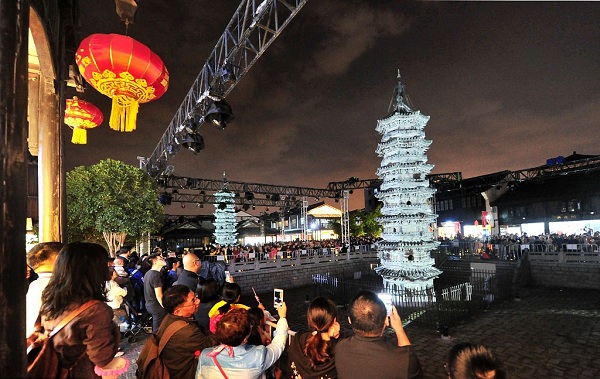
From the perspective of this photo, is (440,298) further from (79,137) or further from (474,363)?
(79,137)

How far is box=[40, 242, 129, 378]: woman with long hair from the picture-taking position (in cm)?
194

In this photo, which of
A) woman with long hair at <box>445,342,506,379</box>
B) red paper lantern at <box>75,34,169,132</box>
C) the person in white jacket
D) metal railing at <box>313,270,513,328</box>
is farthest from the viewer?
metal railing at <box>313,270,513,328</box>

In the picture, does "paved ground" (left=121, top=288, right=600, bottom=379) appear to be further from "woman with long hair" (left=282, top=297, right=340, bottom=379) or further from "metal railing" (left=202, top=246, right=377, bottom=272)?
"metal railing" (left=202, top=246, right=377, bottom=272)

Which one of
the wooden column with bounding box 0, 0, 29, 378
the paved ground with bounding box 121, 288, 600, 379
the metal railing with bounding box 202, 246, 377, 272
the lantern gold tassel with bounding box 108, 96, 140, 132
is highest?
the lantern gold tassel with bounding box 108, 96, 140, 132

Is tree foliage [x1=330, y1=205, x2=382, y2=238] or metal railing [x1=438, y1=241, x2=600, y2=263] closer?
metal railing [x1=438, y1=241, x2=600, y2=263]

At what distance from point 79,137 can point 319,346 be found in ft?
21.8

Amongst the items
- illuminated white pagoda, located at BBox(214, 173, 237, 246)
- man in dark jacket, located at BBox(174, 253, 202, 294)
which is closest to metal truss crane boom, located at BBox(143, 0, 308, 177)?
man in dark jacket, located at BBox(174, 253, 202, 294)

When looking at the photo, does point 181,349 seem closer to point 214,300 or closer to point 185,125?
point 214,300

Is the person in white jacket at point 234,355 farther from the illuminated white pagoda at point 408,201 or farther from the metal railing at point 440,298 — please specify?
the illuminated white pagoda at point 408,201

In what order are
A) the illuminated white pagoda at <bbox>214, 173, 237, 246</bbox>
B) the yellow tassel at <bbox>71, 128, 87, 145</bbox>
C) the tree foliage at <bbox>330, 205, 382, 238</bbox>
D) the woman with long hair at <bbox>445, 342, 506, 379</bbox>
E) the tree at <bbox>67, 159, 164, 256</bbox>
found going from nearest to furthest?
the woman with long hair at <bbox>445, 342, 506, 379</bbox> → the yellow tassel at <bbox>71, 128, 87, 145</bbox> → the tree at <bbox>67, 159, 164, 256</bbox> → the illuminated white pagoda at <bbox>214, 173, 237, 246</bbox> → the tree foliage at <bbox>330, 205, 382, 238</bbox>

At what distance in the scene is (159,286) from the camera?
17.2 ft

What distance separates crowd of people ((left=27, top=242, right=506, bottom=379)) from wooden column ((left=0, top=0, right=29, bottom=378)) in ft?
1.52

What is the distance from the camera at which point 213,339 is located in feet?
10.2

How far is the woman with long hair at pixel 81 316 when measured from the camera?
6.36 feet
